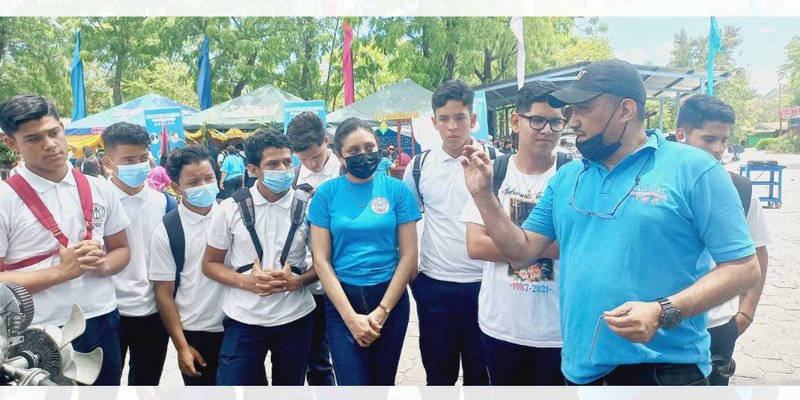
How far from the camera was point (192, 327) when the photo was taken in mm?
2740

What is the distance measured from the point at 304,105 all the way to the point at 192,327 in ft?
A: 15.9

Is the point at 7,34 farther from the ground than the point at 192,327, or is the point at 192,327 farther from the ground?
the point at 7,34

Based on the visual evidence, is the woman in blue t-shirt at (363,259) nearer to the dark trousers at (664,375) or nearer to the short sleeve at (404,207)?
the short sleeve at (404,207)

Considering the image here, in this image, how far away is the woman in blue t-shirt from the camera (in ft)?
8.40

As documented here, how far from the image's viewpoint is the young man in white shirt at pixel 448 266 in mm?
2719

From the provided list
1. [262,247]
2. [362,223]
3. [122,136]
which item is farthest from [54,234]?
[362,223]

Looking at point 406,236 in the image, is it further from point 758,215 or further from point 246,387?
point 758,215

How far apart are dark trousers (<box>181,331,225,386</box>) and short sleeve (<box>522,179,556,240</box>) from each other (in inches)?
63.7

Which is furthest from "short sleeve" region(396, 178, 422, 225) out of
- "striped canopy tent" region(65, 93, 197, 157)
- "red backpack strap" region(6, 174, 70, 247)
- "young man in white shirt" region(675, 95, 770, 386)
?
"striped canopy tent" region(65, 93, 197, 157)

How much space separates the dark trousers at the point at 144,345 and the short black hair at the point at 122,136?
0.88 m

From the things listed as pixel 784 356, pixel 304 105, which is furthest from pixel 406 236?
pixel 304 105

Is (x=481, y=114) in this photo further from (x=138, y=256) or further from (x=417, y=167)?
(x=138, y=256)

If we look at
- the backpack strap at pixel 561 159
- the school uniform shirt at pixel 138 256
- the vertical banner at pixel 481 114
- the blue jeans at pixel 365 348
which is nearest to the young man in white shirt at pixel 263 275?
the blue jeans at pixel 365 348

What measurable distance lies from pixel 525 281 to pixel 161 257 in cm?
169
